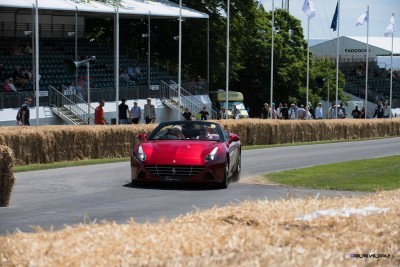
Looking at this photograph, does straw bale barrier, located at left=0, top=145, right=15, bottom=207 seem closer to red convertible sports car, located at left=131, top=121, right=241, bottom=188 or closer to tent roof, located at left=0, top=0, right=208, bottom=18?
red convertible sports car, located at left=131, top=121, right=241, bottom=188

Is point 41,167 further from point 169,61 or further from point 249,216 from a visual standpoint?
point 169,61

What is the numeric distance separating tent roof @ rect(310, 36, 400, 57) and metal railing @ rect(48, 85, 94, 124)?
148ft

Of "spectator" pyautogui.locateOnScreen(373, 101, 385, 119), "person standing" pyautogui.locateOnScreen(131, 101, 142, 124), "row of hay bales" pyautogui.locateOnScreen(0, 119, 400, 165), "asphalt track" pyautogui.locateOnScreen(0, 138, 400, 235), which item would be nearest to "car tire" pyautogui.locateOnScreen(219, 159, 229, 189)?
"asphalt track" pyautogui.locateOnScreen(0, 138, 400, 235)

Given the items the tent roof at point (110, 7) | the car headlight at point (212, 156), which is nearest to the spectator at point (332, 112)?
the tent roof at point (110, 7)

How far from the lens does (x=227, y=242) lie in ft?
19.9

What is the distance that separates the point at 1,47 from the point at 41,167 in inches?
791

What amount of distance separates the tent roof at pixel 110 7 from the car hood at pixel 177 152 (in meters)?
19.5

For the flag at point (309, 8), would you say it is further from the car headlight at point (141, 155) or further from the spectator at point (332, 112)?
the car headlight at point (141, 155)

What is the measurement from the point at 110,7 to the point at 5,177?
2897cm

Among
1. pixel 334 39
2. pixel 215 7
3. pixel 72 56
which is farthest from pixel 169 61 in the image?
pixel 334 39

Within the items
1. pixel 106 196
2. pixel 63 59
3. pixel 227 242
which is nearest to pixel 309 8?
pixel 63 59

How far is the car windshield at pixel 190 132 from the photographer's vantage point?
19516mm

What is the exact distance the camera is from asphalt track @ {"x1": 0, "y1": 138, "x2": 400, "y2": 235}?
43.5ft

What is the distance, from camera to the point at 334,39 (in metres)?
89.2
